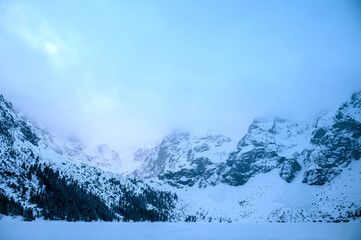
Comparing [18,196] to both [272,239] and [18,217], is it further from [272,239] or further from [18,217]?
[272,239]

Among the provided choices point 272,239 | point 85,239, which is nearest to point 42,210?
point 85,239

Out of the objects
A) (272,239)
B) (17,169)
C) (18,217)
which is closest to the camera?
(272,239)

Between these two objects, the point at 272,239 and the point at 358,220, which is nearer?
the point at 272,239

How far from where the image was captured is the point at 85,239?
237 feet

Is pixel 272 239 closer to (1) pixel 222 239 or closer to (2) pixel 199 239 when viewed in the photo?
(1) pixel 222 239

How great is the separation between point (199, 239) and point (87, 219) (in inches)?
5789

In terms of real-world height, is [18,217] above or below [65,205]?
below

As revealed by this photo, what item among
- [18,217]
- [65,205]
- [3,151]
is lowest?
[18,217]

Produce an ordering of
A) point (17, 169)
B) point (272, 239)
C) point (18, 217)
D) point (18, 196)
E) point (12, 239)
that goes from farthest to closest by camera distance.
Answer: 1. point (17, 169)
2. point (18, 196)
3. point (18, 217)
4. point (272, 239)
5. point (12, 239)

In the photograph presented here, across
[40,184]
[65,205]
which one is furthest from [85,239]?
[40,184]

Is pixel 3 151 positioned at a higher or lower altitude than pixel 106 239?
higher

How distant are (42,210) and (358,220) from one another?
22733 centimetres

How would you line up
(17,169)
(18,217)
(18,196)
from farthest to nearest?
(17,169), (18,196), (18,217)

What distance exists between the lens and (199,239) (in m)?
78.4
